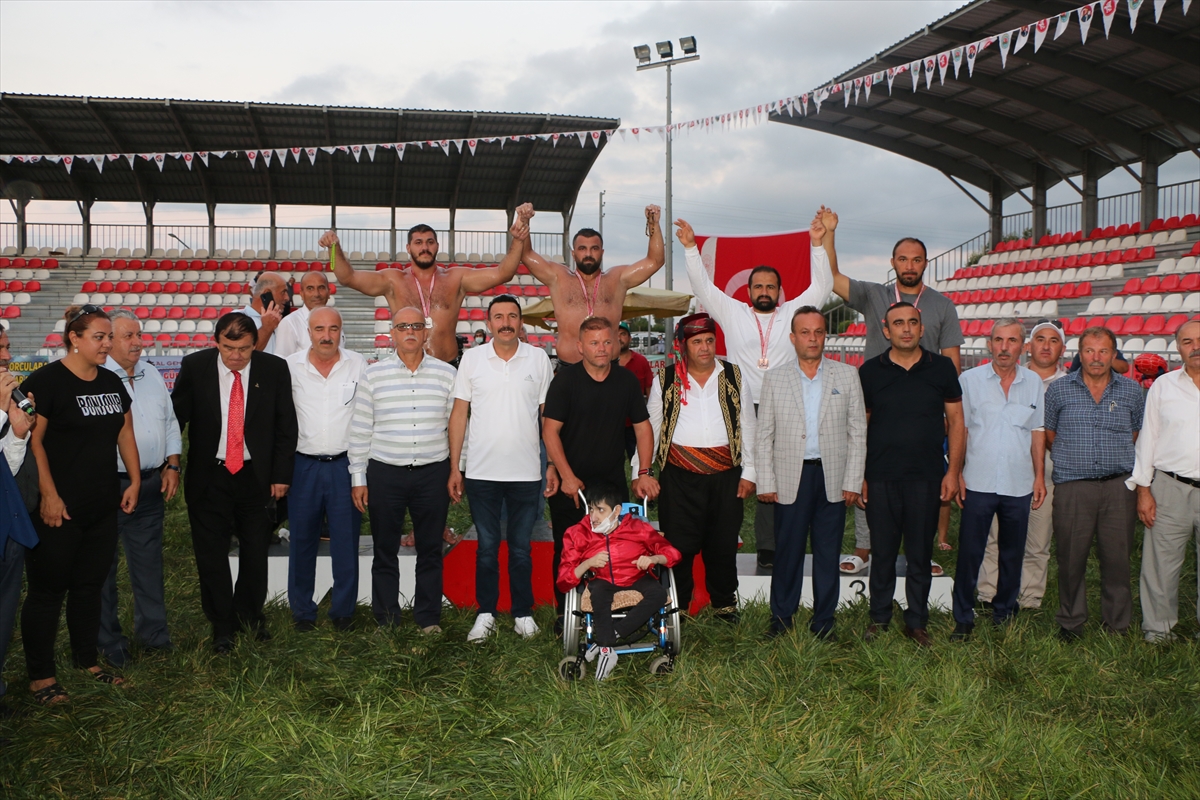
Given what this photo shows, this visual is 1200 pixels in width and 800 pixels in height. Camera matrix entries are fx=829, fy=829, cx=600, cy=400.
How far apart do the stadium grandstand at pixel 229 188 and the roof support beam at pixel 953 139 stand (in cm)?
607

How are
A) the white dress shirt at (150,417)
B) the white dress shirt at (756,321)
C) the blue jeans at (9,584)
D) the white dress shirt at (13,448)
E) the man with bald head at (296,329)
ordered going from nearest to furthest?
the white dress shirt at (13,448)
the blue jeans at (9,584)
the white dress shirt at (150,417)
the white dress shirt at (756,321)
the man with bald head at (296,329)

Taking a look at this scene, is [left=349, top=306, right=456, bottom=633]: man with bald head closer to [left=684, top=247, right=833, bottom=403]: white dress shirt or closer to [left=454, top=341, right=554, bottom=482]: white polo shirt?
[left=454, top=341, right=554, bottom=482]: white polo shirt

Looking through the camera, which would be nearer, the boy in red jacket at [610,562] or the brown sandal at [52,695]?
the brown sandal at [52,695]

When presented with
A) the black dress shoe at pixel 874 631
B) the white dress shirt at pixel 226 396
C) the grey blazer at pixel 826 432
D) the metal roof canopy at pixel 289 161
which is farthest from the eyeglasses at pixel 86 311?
the metal roof canopy at pixel 289 161

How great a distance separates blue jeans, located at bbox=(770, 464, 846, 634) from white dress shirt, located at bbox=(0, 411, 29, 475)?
139 inches

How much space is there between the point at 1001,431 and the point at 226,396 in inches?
164

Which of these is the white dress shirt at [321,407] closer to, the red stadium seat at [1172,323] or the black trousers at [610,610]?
the black trousers at [610,610]

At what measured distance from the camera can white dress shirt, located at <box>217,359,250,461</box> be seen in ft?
14.3

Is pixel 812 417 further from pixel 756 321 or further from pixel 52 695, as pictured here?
pixel 52 695

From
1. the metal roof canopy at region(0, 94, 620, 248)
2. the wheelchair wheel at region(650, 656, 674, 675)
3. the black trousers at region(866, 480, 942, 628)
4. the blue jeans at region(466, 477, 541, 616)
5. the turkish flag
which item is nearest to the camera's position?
the wheelchair wheel at region(650, 656, 674, 675)

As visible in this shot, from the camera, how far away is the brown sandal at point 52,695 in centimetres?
372

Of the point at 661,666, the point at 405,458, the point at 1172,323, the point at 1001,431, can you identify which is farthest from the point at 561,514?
the point at 1172,323

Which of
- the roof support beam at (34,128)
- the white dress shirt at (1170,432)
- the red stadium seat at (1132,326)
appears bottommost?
the white dress shirt at (1170,432)

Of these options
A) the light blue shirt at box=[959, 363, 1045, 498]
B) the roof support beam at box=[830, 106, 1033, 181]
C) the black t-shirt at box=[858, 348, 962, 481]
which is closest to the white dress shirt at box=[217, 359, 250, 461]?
the black t-shirt at box=[858, 348, 962, 481]
